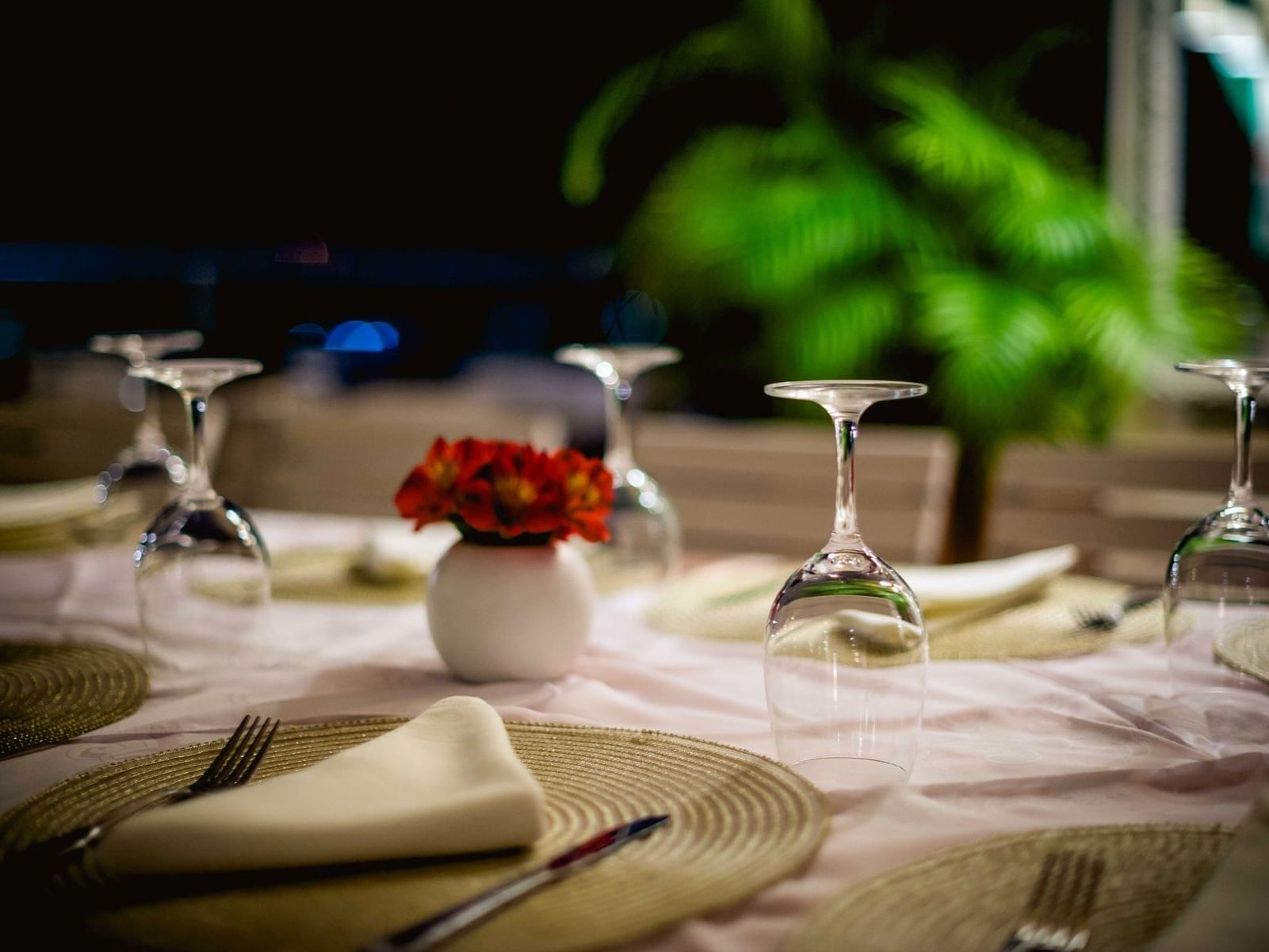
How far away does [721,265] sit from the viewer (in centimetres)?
317

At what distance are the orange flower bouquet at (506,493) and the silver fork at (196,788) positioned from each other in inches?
9.3

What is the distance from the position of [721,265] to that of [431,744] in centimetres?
257

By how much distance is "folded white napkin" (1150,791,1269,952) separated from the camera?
50cm

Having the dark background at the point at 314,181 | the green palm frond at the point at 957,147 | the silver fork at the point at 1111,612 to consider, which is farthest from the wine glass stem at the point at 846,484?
the dark background at the point at 314,181

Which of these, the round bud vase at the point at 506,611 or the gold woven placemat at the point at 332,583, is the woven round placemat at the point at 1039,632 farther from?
the gold woven placemat at the point at 332,583

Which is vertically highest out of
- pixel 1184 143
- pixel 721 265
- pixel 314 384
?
A: pixel 1184 143

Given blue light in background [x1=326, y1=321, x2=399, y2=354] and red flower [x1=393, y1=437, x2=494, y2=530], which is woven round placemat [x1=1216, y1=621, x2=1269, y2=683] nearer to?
red flower [x1=393, y1=437, x2=494, y2=530]

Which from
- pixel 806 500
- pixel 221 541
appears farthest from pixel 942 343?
pixel 221 541

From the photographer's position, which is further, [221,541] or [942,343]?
[942,343]

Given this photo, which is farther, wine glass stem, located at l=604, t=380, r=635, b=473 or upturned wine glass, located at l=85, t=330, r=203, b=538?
upturned wine glass, located at l=85, t=330, r=203, b=538

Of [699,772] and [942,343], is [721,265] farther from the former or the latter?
[699,772]

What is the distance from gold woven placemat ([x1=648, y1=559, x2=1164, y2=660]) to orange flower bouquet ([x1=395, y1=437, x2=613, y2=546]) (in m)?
0.26

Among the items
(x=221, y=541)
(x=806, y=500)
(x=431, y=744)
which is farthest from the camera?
(x=806, y=500)

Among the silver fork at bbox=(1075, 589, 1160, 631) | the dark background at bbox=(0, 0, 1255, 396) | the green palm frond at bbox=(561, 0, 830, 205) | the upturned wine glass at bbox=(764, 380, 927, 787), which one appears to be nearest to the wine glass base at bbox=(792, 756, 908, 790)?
the upturned wine glass at bbox=(764, 380, 927, 787)
